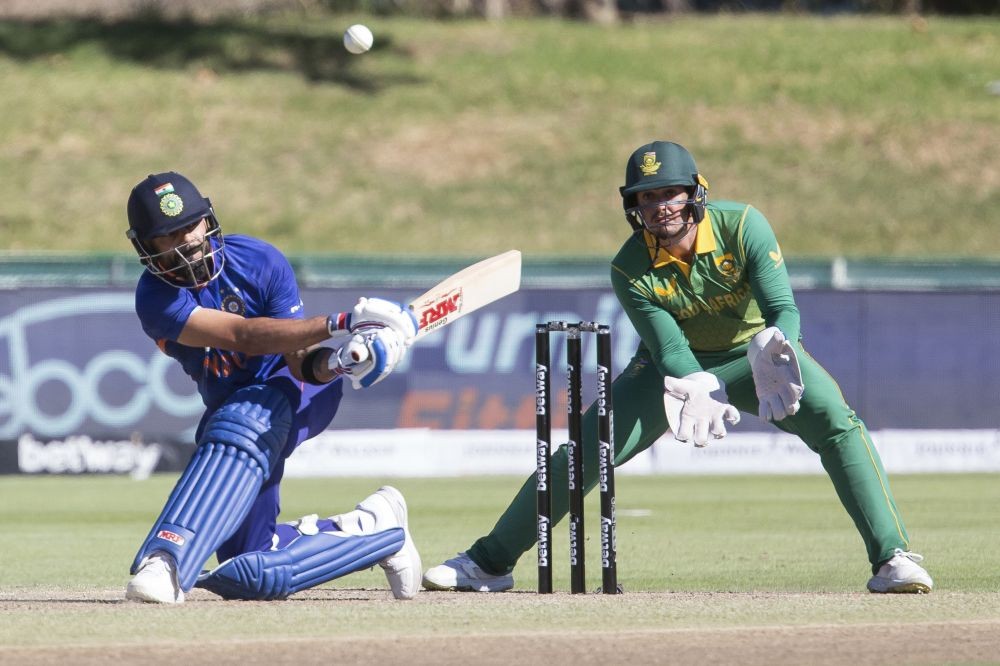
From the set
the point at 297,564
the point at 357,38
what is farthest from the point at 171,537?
the point at 357,38

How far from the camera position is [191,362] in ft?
19.3

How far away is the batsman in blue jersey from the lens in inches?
212

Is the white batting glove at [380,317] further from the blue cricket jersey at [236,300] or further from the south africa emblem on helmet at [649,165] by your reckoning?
the south africa emblem on helmet at [649,165]

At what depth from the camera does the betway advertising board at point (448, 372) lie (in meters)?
13.8

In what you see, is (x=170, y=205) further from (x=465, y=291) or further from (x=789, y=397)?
(x=789, y=397)

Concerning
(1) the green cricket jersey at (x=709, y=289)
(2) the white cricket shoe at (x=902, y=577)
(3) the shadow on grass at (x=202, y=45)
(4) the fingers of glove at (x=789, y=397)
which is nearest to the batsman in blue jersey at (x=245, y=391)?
(1) the green cricket jersey at (x=709, y=289)

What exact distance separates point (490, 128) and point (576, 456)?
18.3 m

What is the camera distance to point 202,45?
2661 cm

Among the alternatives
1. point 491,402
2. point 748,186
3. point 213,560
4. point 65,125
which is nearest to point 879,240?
point 748,186

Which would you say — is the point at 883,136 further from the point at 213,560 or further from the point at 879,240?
the point at 213,560

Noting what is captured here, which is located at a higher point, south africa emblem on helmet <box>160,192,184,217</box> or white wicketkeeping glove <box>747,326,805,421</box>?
south africa emblem on helmet <box>160,192,184,217</box>

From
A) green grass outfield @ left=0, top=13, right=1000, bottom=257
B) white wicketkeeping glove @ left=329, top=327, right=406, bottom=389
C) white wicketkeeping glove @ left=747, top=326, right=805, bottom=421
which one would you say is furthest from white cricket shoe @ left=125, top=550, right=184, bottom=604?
green grass outfield @ left=0, top=13, right=1000, bottom=257

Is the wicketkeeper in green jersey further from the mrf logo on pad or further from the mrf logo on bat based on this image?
the mrf logo on pad

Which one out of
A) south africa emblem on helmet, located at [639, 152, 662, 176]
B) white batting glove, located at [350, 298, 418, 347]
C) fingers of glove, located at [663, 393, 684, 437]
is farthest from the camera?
south africa emblem on helmet, located at [639, 152, 662, 176]
